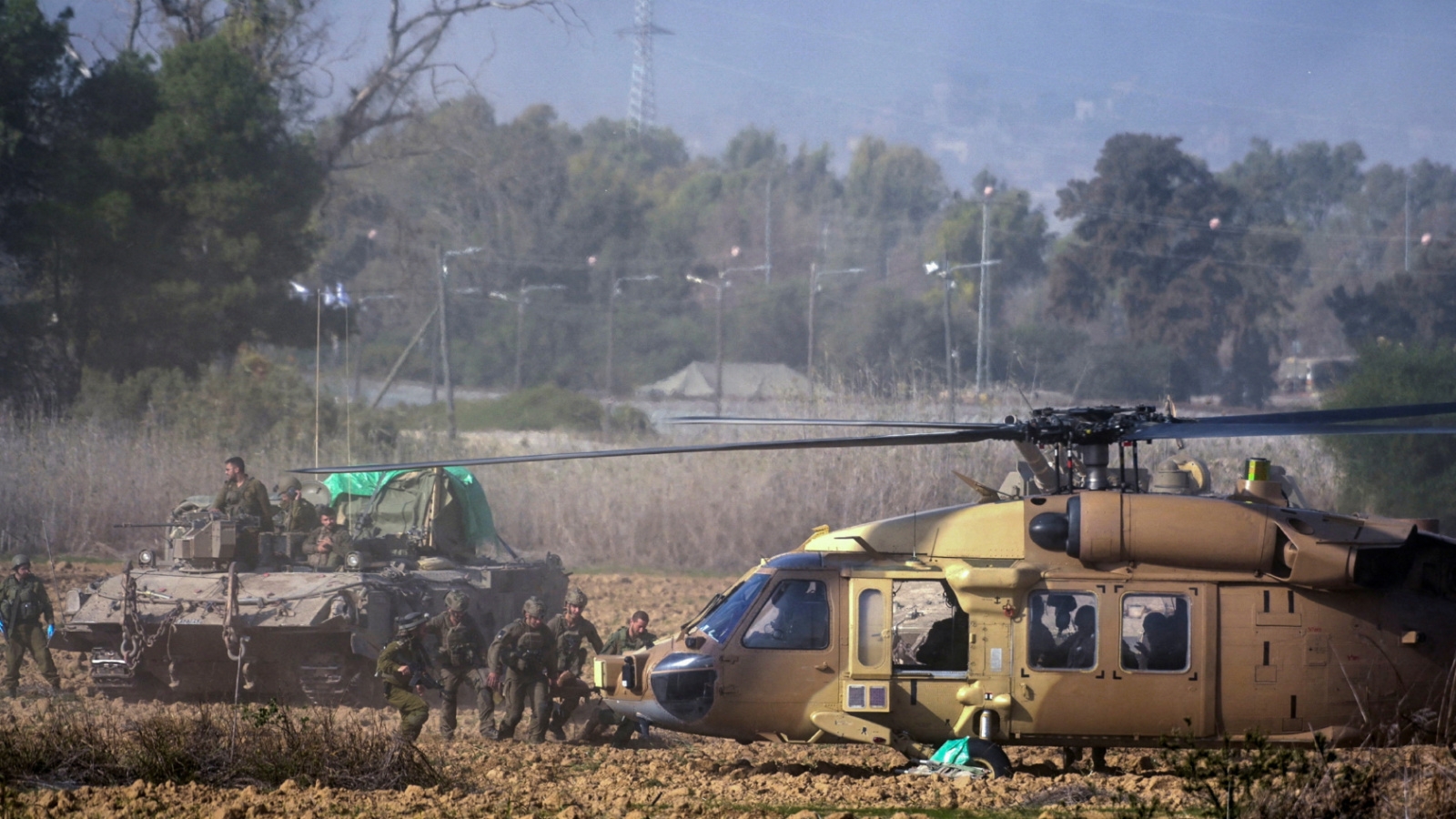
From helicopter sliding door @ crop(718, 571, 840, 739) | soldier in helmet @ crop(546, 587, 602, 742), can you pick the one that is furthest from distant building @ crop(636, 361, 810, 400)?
helicopter sliding door @ crop(718, 571, 840, 739)

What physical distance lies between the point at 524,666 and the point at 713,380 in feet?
124

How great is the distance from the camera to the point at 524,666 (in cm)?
1191

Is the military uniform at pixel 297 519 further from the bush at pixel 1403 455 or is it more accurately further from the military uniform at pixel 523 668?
the bush at pixel 1403 455

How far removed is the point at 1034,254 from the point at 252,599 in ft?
166

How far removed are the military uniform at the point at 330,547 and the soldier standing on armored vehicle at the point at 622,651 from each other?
3345mm

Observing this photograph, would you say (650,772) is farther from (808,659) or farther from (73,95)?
(73,95)

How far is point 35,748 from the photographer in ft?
29.3

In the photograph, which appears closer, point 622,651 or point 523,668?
point 523,668

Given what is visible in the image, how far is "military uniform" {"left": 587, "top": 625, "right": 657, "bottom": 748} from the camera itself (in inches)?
473

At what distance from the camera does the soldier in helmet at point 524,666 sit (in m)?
11.9

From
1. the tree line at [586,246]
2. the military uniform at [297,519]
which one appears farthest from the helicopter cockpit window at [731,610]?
the tree line at [586,246]

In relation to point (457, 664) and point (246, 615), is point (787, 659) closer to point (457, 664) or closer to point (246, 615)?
point (457, 664)

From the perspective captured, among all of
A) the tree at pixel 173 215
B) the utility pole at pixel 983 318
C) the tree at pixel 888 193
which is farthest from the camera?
the tree at pixel 888 193

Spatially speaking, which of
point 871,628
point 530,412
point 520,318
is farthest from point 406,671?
point 520,318
